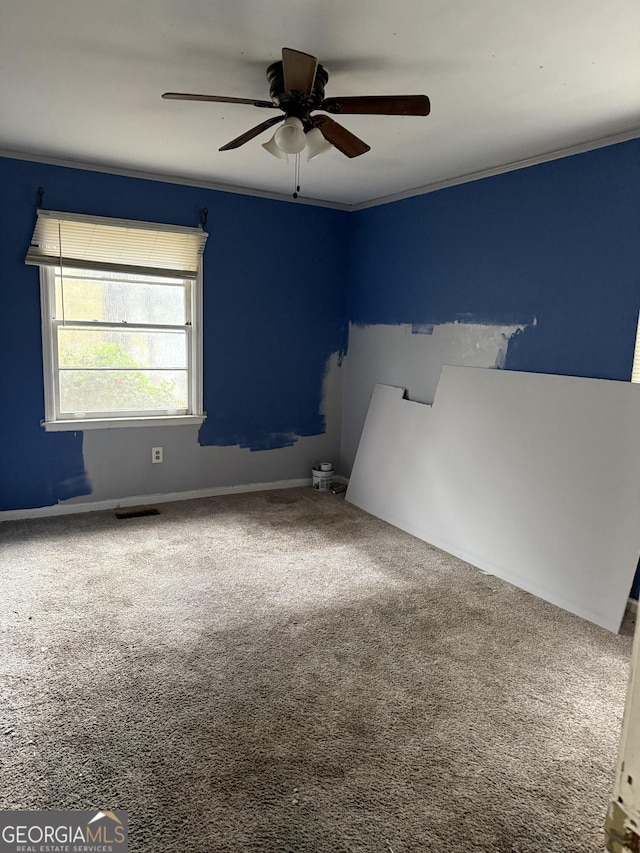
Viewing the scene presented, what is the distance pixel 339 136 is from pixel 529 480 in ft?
6.83

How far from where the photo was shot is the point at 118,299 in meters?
4.19

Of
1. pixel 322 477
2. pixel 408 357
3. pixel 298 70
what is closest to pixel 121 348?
pixel 322 477

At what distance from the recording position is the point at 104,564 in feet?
10.9

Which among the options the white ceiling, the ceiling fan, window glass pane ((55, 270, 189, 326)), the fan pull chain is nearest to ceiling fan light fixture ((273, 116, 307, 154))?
the ceiling fan

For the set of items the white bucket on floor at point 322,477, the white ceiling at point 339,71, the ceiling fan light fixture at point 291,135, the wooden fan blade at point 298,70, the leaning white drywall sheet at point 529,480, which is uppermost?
the white ceiling at point 339,71

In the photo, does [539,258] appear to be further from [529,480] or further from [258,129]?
[258,129]

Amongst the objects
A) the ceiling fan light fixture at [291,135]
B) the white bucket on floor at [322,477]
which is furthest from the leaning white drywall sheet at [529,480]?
the ceiling fan light fixture at [291,135]

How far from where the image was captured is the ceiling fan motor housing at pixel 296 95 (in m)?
2.32

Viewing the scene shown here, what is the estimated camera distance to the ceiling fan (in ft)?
7.00

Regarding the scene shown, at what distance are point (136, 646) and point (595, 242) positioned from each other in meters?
3.04

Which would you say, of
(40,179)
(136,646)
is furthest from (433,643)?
(40,179)

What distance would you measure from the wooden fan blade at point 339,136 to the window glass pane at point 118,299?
219 centimetres

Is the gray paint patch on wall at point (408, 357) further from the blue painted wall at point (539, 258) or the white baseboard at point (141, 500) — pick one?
the white baseboard at point (141, 500)

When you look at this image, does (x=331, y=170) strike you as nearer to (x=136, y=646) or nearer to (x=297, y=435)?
(x=297, y=435)
